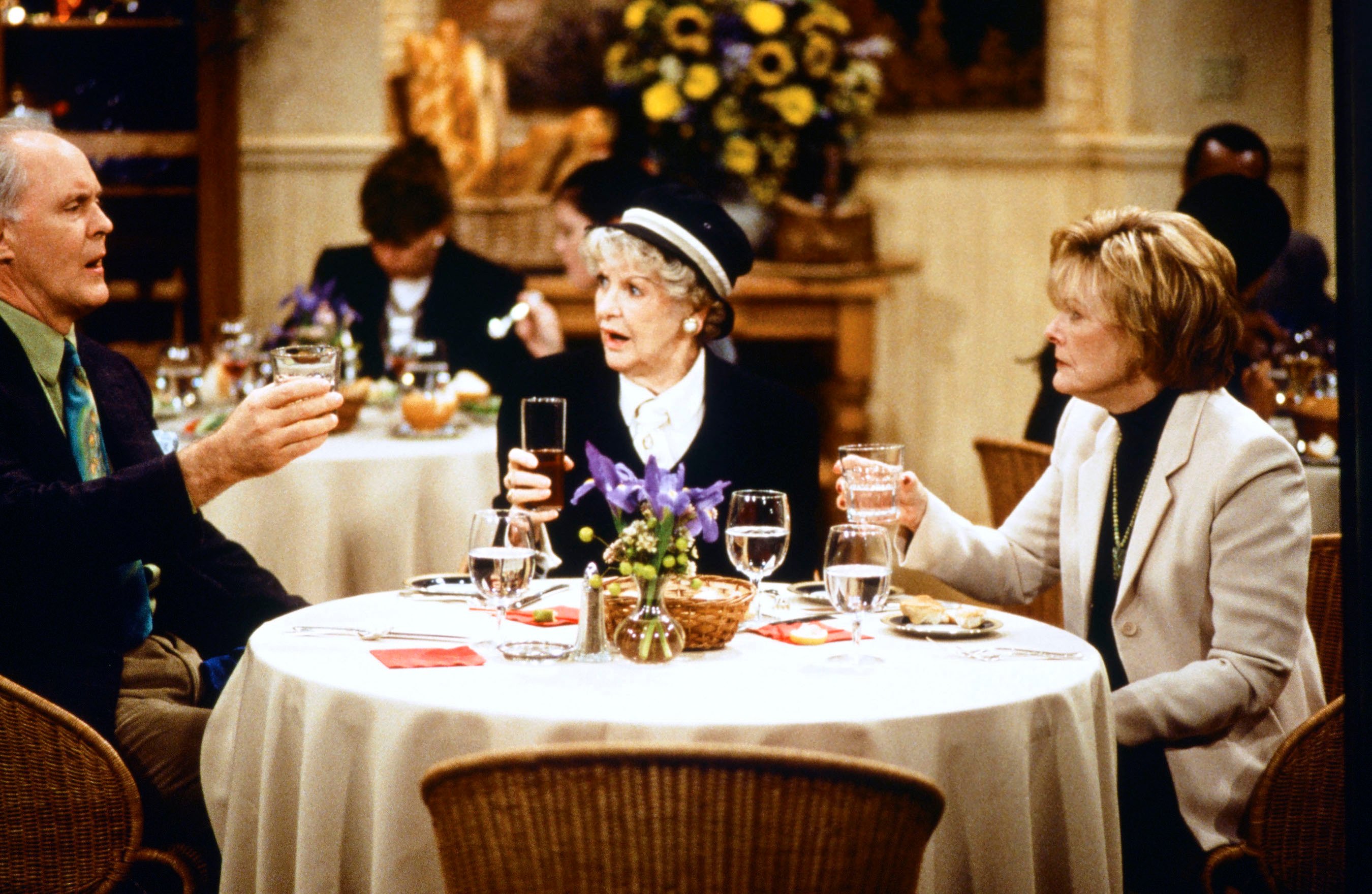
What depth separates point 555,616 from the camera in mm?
2248

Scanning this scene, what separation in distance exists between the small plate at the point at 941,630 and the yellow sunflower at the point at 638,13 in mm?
4360

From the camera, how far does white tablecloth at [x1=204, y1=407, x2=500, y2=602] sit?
3654 mm

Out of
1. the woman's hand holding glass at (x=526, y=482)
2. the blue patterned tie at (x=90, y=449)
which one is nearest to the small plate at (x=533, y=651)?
the woman's hand holding glass at (x=526, y=482)

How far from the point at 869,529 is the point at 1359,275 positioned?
1028mm

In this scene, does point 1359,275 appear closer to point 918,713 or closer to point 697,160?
point 918,713

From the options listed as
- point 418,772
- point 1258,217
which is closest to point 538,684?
point 418,772

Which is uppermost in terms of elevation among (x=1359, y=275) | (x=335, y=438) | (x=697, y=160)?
(x=697, y=160)

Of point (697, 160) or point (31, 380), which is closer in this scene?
point (31, 380)

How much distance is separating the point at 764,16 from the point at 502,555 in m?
4.34

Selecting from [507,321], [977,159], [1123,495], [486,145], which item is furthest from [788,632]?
[977,159]

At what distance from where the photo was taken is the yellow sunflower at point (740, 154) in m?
6.14

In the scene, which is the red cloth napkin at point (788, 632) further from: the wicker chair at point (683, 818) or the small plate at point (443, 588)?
the wicker chair at point (683, 818)

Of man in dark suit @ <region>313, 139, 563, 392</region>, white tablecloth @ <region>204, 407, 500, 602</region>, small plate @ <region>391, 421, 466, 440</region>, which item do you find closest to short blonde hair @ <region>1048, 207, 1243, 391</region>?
white tablecloth @ <region>204, 407, 500, 602</region>

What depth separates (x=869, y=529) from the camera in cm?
200
